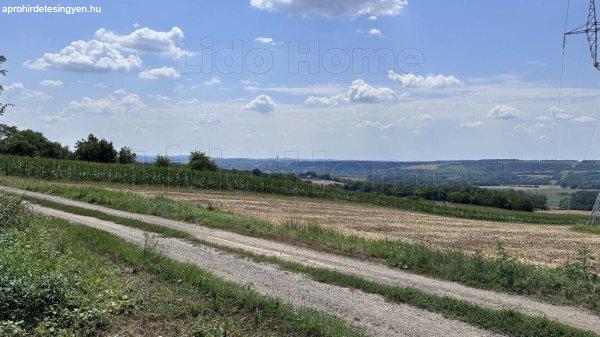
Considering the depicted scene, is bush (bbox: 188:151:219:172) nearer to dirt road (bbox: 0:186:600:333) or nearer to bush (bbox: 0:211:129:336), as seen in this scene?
dirt road (bbox: 0:186:600:333)

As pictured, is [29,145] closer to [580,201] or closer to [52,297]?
[52,297]

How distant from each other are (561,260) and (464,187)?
257 feet

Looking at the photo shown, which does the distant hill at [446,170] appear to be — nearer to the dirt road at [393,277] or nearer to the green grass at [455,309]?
the dirt road at [393,277]

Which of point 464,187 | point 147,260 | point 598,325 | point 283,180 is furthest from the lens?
point 464,187

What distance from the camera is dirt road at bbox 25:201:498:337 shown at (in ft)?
28.1

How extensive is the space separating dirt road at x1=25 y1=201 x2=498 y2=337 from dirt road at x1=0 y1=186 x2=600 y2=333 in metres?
1.56

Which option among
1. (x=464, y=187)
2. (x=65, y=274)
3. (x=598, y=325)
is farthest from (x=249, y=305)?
(x=464, y=187)

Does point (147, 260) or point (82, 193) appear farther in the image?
point (82, 193)

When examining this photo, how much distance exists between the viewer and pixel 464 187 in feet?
315

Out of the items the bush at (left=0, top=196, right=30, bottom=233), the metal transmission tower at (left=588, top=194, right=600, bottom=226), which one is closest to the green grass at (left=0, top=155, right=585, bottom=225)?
the metal transmission tower at (left=588, top=194, right=600, bottom=226)

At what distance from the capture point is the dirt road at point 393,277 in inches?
396

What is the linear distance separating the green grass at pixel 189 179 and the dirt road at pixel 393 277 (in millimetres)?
42281

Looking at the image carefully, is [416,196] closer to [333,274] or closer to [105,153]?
[105,153]

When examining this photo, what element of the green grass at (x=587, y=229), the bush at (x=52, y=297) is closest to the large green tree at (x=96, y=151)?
the green grass at (x=587, y=229)
